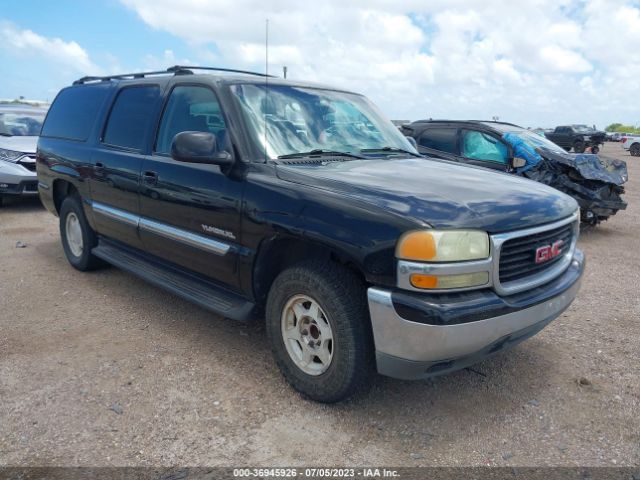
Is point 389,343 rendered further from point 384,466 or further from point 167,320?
point 167,320

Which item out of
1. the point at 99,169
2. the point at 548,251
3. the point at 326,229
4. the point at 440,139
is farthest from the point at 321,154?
the point at 440,139

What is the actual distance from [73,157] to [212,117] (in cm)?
231

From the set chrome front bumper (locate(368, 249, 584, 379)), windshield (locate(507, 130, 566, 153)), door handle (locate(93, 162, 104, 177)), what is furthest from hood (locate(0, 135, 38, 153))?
chrome front bumper (locate(368, 249, 584, 379))

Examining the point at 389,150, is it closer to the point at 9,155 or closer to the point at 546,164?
the point at 546,164

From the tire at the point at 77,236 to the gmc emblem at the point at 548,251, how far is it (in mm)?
4190

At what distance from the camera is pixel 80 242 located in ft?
17.8

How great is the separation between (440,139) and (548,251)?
5821mm

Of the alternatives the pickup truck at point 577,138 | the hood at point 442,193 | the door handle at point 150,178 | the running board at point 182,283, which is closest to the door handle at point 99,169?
the running board at point 182,283

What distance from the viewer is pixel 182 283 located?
3.85 m

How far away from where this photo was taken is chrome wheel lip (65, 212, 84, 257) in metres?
5.41

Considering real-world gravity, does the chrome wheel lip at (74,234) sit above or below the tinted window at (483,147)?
below

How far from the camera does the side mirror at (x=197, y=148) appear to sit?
313cm

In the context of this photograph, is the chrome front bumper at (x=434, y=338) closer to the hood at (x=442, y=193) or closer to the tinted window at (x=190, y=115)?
the hood at (x=442, y=193)

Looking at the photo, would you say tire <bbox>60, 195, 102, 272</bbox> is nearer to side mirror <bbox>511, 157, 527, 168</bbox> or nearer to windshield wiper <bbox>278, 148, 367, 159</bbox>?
windshield wiper <bbox>278, 148, 367, 159</bbox>
